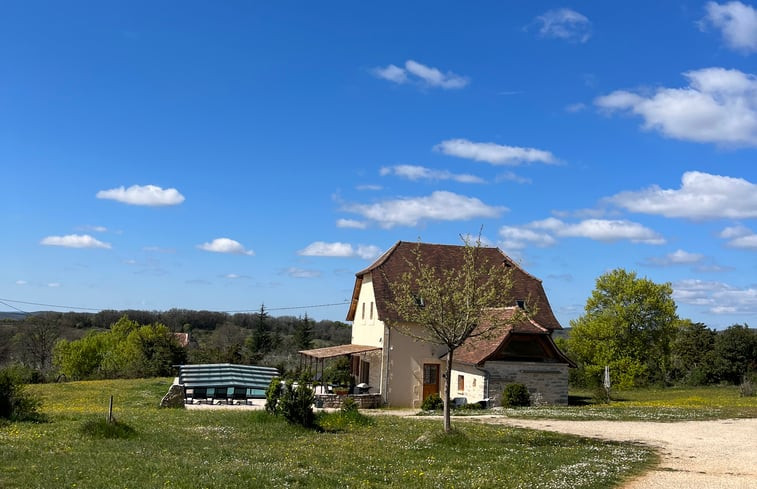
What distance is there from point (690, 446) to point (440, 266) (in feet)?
72.1

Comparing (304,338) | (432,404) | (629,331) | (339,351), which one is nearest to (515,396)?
(432,404)

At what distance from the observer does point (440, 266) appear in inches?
1476

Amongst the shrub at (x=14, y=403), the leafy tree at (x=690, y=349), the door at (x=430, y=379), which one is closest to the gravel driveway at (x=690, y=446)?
the door at (x=430, y=379)

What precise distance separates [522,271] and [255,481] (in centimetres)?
3173

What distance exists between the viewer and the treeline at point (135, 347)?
4512cm

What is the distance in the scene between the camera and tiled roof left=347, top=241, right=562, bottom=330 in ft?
119

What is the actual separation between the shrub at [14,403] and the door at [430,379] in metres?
20.9

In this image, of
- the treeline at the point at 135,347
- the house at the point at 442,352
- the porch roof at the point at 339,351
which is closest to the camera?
the house at the point at 442,352

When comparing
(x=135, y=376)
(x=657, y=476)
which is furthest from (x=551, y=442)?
(x=135, y=376)

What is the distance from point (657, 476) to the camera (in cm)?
1194

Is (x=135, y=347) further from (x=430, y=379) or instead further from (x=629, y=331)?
(x=629, y=331)

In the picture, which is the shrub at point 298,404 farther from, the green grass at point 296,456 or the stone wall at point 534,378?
the stone wall at point 534,378

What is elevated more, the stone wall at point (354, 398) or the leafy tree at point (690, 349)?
the leafy tree at point (690, 349)

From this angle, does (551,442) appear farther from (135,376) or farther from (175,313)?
(175,313)
